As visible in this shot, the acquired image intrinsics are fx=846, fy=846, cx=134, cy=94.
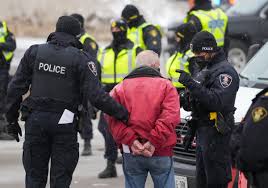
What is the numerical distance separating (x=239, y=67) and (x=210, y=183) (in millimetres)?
10070

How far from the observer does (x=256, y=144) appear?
5258mm

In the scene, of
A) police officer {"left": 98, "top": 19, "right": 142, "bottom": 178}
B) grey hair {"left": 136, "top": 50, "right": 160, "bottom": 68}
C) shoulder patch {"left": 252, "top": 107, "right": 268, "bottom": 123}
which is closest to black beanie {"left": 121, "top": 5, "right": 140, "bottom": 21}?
police officer {"left": 98, "top": 19, "right": 142, "bottom": 178}

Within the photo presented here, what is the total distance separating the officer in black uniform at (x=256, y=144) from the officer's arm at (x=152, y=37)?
21.2ft

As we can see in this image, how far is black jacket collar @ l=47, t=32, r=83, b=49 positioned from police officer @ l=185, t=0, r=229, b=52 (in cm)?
435

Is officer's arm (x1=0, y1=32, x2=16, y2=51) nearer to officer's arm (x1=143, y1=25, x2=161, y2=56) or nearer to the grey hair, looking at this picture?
officer's arm (x1=143, y1=25, x2=161, y2=56)

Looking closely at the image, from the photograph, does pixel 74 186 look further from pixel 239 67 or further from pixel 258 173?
pixel 239 67

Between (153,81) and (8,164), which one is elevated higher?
(153,81)

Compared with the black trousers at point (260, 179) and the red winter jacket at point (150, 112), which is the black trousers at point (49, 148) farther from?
the black trousers at point (260, 179)

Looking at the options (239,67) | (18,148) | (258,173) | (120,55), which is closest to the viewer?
(258,173)

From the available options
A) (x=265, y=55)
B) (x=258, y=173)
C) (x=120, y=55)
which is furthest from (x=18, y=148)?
(x=258, y=173)

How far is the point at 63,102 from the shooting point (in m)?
7.35

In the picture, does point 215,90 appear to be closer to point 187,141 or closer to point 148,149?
point 187,141

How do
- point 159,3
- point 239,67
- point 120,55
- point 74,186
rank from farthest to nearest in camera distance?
point 159,3, point 239,67, point 120,55, point 74,186

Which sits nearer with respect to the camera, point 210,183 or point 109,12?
point 210,183
